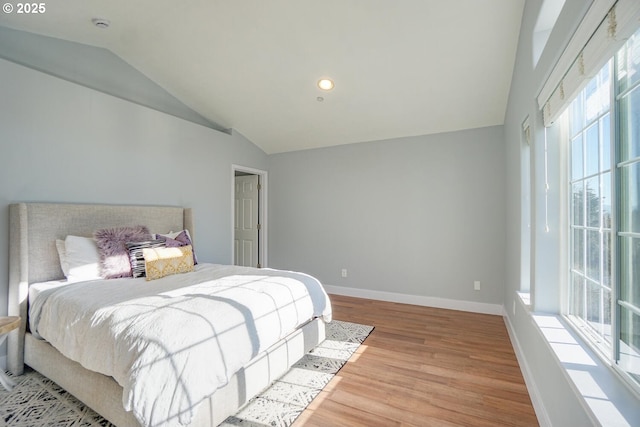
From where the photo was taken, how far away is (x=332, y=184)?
4.74 meters

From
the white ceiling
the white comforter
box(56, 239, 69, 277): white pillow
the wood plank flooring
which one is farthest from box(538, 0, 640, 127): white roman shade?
box(56, 239, 69, 277): white pillow

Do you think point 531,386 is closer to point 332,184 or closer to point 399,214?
point 399,214

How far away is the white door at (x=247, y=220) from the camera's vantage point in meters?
5.28

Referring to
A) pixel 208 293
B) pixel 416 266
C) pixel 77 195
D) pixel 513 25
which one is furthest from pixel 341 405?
pixel 513 25

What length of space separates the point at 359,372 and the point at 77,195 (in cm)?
305

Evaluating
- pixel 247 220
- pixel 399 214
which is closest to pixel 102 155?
pixel 247 220

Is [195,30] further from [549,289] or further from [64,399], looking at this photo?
[549,289]

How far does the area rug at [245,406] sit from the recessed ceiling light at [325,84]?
2.83 meters

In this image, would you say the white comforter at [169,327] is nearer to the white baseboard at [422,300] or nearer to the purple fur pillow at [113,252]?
the purple fur pillow at [113,252]

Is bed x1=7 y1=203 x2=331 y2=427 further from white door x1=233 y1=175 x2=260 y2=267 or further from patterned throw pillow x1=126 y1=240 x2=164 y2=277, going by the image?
white door x1=233 y1=175 x2=260 y2=267

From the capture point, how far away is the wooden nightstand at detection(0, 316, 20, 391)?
1.97 meters

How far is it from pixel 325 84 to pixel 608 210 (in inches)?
110

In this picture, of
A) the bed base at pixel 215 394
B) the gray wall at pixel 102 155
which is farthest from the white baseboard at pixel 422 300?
the bed base at pixel 215 394

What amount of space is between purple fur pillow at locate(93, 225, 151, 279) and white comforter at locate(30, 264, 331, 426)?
0.23m
